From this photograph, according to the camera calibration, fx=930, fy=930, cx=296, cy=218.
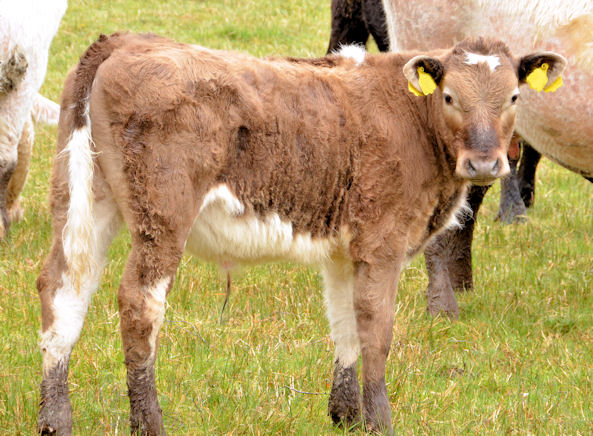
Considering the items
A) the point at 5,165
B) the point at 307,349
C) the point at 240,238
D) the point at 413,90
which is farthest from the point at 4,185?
the point at 413,90

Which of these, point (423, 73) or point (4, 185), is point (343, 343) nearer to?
point (423, 73)

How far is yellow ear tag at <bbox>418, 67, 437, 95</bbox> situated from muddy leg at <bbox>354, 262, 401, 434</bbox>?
2.80 ft

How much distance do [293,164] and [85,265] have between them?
1.04 metres

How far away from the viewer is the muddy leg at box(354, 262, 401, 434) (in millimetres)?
4367

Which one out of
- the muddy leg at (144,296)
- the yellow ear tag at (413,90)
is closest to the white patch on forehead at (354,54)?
the yellow ear tag at (413,90)

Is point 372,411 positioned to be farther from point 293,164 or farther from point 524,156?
point 524,156

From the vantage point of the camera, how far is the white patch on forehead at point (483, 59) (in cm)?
445

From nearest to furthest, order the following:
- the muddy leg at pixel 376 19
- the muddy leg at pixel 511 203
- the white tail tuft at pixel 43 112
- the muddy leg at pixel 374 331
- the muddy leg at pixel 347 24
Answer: the muddy leg at pixel 374 331 < the muddy leg at pixel 376 19 < the white tail tuft at pixel 43 112 < the muddy leg at pixel 347 24 < the muddy leg at pixel 511 203

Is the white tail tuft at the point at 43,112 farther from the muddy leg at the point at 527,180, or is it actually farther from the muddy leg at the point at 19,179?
the muddy leg at the point at 527,180

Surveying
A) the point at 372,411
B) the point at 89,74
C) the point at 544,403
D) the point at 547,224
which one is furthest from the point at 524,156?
the point at 89,74

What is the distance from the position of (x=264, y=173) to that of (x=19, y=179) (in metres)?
4.37

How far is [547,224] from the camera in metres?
8.73

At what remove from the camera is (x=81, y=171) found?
3.96 metres

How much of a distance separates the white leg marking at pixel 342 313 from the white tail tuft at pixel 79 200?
50.4 inches
